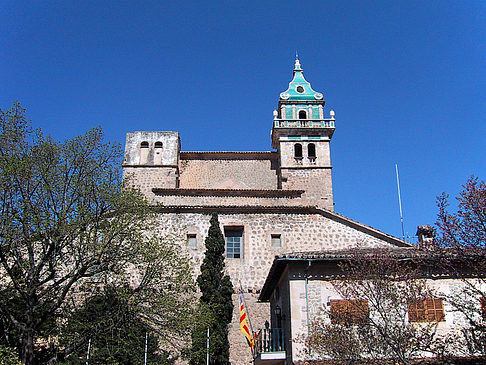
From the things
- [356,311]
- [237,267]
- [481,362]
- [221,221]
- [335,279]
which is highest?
[221,221]

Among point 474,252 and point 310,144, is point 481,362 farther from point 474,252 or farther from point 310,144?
point 310,144

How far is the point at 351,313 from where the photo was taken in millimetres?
15000

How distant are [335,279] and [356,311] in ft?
5.50

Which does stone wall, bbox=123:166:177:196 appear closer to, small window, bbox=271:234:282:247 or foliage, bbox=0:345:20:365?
small window, bbox=271:234:282:247

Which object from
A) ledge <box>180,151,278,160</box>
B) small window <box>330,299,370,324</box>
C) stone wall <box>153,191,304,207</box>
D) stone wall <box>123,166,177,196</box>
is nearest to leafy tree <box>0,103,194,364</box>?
small window <box>330,299,370,324</box>

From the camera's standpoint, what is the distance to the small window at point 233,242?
2980 centimetres

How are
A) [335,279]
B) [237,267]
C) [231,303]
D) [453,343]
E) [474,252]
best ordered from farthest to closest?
[237,267]
[231,303]
[335,279]
[453,343]
[474,252]

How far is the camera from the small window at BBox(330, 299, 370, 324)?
1472cm

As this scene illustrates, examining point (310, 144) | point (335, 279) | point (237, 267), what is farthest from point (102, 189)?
point (310, 144)

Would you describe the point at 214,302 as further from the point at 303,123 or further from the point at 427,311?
the point at 303,123

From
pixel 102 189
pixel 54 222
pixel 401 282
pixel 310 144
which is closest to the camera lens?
pixel 401 282

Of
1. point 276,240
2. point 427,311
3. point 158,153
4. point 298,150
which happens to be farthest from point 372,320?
point 158,153

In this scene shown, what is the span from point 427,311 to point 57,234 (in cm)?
1273

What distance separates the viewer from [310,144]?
39.7 meters
